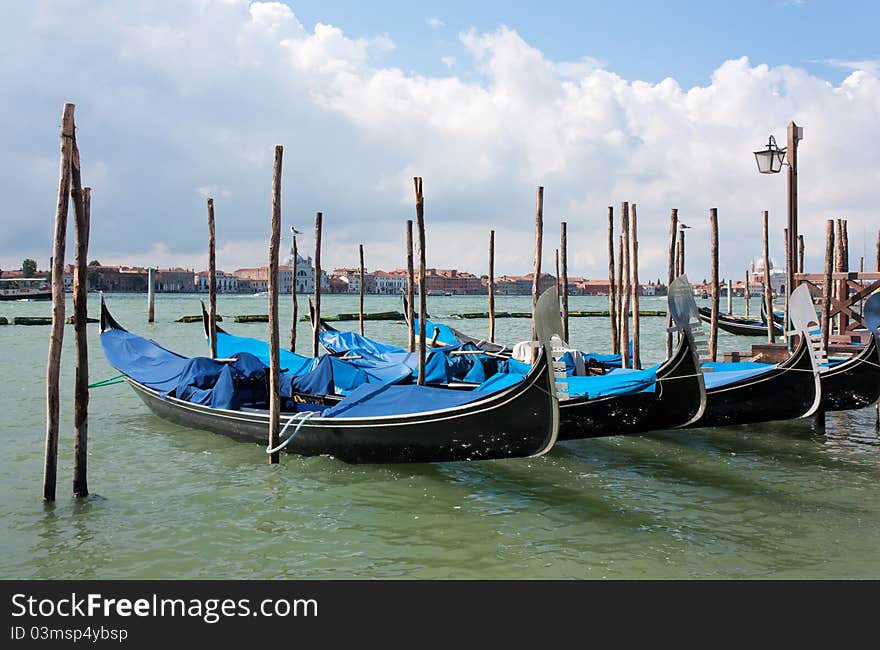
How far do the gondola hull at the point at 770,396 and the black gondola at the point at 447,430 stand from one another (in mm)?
2055

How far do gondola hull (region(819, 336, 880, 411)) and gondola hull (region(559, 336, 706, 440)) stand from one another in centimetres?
142

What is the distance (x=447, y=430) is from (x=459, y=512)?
528mm

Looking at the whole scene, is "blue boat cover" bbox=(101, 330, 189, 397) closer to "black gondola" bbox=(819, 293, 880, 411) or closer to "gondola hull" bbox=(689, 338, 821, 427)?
"gondola hull" bbox=(689, 338, 821, 427)

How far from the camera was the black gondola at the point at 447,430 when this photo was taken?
14.3ft

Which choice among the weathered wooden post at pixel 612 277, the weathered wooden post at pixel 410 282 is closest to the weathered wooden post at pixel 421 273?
the weathered wooden post at pixel 410 282

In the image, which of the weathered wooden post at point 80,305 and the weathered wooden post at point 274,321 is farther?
the weathered wooden post at point 274,321

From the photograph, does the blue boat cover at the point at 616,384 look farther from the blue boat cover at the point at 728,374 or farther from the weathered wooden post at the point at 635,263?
the weathered wooden post at the point at 635,263

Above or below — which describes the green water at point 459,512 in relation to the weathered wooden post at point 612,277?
below

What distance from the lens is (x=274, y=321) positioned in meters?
5.12

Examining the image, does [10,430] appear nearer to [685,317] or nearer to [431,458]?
[431,458]

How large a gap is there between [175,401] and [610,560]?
415 centimetres

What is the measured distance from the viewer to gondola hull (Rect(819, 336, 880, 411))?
6168 mm

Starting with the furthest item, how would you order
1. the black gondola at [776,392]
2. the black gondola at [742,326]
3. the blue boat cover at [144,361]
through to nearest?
the black gondola at [742,326], the blue boat cover at [144,361], the black gondola at [776,392]

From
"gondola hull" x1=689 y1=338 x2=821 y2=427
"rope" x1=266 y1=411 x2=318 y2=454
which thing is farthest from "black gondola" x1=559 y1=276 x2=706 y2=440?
"rope" x1=266 y1=411 x2=318 y2=454
